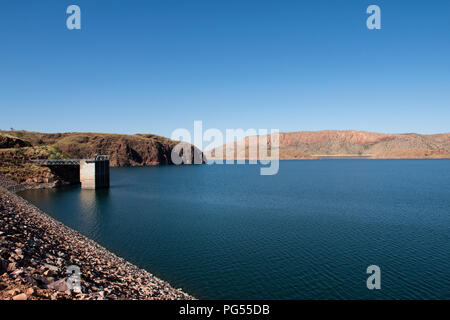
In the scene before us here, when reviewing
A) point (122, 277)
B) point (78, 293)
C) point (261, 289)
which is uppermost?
point (78, 293)

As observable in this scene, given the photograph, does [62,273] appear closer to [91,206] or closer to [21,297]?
[21,297]

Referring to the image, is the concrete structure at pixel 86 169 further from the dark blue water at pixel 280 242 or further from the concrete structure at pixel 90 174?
the dark blue water at pixel 280 242

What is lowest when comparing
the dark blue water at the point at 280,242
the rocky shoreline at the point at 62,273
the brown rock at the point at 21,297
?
the dark blue water at the point at 280,242

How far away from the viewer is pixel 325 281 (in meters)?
23.5

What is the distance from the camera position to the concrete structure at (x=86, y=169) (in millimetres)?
80562

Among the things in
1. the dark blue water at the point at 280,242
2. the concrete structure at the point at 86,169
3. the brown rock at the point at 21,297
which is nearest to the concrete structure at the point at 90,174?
the concrete structure at the point at 86,169

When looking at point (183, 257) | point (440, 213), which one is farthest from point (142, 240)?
point (440, 213)

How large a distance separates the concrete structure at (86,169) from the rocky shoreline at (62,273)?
178 ft

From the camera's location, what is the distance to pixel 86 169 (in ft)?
266

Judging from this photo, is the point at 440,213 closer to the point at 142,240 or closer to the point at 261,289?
the point at 261,289
